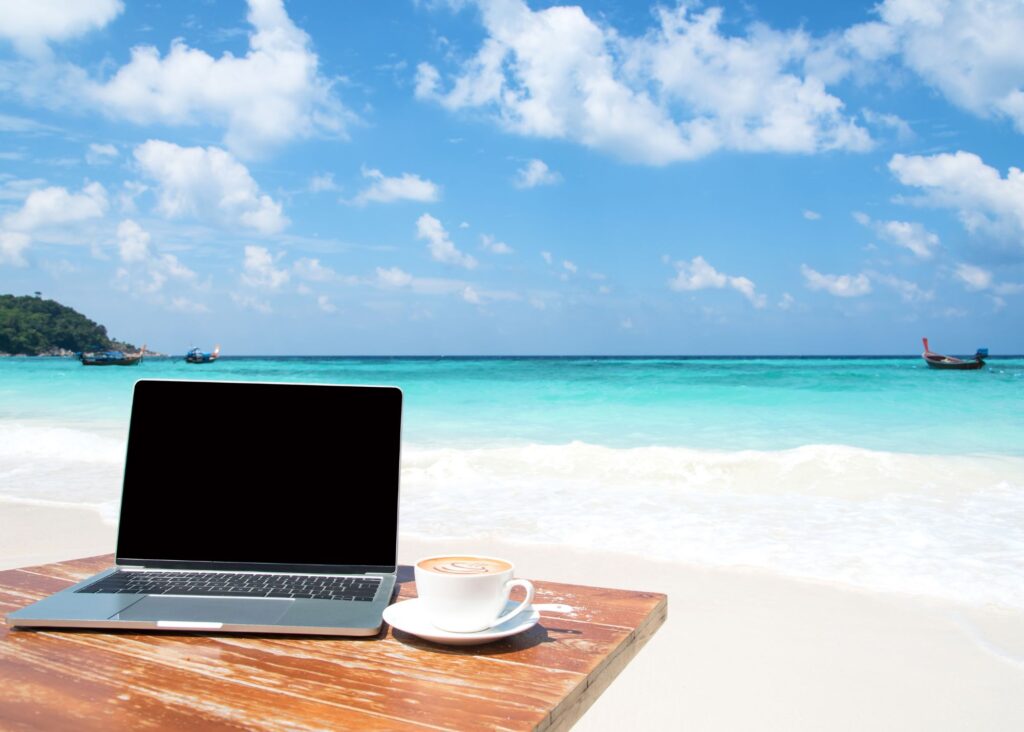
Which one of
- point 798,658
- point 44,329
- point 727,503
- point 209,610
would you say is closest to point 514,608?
point 209,610

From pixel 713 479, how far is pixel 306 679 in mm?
7064

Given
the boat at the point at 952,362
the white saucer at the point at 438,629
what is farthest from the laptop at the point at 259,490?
the boat at the point at 952,362

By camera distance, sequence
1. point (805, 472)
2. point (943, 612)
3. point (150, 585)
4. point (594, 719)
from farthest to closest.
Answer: point (805, 472)
point (943, 612)
point (594, 719)
point (150, 585)

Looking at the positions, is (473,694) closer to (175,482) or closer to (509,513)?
(175,482)

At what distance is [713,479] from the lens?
7609 mm

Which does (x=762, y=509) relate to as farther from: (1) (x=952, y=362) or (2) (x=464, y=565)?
(1) (x=952, y=362)

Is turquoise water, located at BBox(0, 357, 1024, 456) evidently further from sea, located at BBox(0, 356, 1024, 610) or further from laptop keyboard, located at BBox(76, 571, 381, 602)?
laptop keyboard, located at BBox(76, 571, 381, 602)

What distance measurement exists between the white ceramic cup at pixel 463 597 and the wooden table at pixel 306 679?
0.13 ft

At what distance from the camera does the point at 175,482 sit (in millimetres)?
1415

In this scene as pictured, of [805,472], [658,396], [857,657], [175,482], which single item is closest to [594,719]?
[857,657]

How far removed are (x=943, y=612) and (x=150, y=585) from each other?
3665mm

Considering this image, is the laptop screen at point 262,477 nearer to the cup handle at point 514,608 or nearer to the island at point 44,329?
the cup handle at point 514,608

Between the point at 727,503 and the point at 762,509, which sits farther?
the point at 727,503

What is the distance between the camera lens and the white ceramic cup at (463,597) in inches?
43.3
